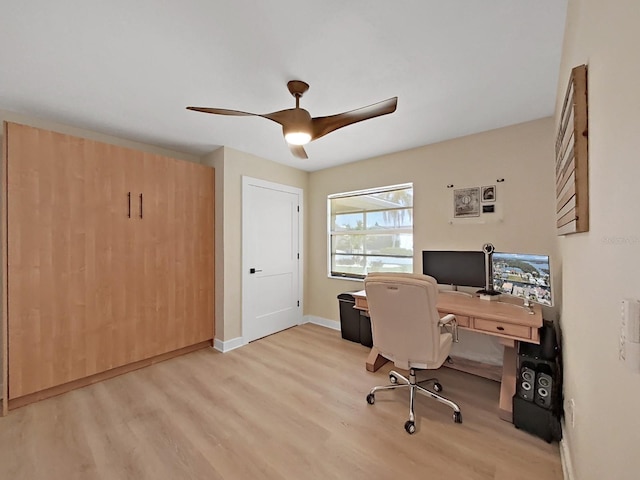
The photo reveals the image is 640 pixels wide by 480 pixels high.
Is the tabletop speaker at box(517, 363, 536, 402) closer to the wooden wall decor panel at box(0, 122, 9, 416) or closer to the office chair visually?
the office chair

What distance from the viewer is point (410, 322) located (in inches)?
74.9

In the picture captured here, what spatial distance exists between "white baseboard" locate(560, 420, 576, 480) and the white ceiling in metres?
2.33

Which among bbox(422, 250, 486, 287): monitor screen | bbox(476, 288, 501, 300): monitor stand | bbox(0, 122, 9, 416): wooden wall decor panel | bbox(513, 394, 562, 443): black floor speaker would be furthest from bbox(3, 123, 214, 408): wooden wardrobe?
bbox(513, 394, 562, 443): black floor speaker

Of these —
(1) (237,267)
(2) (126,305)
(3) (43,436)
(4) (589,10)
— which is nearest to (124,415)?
(3) (43,436)

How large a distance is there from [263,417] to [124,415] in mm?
1084

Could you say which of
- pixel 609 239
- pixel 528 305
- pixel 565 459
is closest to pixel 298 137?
pixel 609 239

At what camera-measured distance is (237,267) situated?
3.40 metres

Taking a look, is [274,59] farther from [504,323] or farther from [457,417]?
[457,417]

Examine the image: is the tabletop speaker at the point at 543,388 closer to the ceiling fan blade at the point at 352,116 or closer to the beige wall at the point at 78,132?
the ceiling fan blade at the point at 352,116

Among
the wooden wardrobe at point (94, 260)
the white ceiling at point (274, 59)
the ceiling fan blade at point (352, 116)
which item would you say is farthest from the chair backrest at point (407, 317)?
the wooden wardrobe at point (94, 260)

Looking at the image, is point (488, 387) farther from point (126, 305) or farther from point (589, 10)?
point (126, 305)

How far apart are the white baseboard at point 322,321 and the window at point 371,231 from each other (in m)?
0.72

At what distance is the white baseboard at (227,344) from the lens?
3.22 meters

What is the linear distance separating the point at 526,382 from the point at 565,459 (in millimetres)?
425
